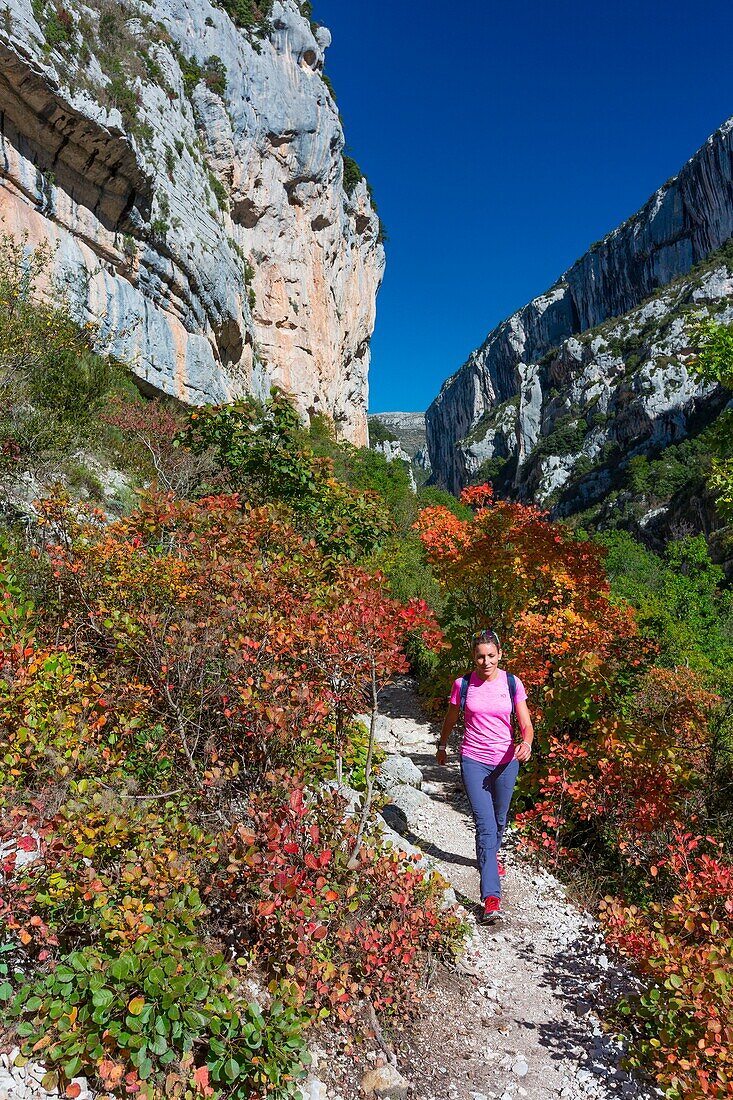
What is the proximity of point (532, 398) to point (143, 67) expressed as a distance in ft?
269

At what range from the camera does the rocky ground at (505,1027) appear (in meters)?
2.44

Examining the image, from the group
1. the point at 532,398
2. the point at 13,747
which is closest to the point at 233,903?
the point at 13,747

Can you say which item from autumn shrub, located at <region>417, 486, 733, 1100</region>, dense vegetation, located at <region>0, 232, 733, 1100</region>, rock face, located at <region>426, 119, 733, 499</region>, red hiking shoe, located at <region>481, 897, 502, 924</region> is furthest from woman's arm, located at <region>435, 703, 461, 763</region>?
Result: rock face, located at <region>426, 119, 733, 499</region>

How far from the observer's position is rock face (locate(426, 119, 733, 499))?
63188 millimetres

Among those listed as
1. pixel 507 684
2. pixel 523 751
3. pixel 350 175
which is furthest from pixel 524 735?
pixel 350 175

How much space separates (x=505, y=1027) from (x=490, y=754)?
4.44 ft

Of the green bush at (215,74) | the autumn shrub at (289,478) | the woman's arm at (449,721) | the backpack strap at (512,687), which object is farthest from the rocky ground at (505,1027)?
the green bush at (215,74)

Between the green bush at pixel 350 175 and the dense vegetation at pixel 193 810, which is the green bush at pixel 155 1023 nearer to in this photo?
the dense vegetation at pixel 193 810

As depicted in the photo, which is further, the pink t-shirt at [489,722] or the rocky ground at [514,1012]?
the pink t-shirt at [489,722]

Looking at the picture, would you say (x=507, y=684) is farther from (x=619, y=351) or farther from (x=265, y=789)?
(x=619, y=351)

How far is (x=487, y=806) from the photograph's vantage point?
3582mm

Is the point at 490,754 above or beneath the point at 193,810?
above

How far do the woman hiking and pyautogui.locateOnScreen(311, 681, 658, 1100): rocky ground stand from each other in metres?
0.33

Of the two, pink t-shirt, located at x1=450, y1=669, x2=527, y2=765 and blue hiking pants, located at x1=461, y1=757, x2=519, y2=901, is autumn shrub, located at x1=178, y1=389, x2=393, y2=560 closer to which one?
pink t-shirt, located at x1=450, y1=669, x2=527, y2=765
